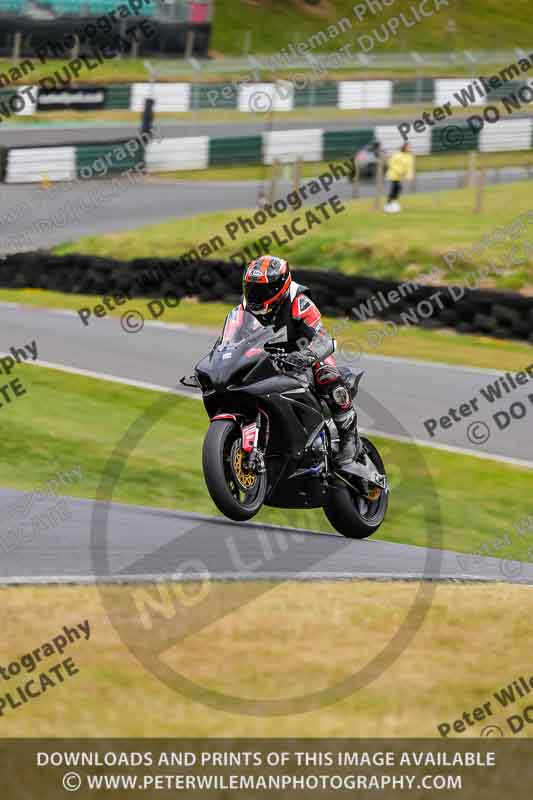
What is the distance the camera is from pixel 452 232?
26359 mm

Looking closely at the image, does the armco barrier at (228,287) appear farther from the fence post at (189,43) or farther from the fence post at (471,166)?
the fence post at (189,43)

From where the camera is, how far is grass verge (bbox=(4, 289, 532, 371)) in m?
20.4

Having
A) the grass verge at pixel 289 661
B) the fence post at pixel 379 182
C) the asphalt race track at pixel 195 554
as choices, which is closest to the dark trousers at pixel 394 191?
the fence post at pixel 379 182

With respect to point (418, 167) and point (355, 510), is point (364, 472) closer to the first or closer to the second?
point (355, 510)

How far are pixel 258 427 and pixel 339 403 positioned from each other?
117 centimetres

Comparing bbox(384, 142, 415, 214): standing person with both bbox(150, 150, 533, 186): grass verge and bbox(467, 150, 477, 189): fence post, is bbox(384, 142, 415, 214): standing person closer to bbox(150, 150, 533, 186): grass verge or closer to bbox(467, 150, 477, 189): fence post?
bbox(467, 150, 477, 189): fence post

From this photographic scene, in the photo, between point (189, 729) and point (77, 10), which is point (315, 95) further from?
point (189, 729)

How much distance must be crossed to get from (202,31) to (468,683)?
43204 millimetres

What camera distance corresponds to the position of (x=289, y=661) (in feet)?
24.2

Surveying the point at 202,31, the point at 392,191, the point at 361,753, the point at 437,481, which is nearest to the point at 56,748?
the point at 361,753

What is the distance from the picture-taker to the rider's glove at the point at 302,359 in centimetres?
897

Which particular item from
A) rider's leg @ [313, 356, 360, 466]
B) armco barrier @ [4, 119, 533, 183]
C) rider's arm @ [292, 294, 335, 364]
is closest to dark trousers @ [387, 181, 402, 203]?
armco barrier @ [4, 119, 533, 183]

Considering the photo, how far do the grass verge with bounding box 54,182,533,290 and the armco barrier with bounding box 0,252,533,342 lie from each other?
3.57 feet

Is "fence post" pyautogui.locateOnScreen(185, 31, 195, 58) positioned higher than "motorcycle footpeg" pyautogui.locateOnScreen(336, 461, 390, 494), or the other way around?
"motorcycle footpeg" pyautogui.locateOnScreen(336, 461, 390, 494)
